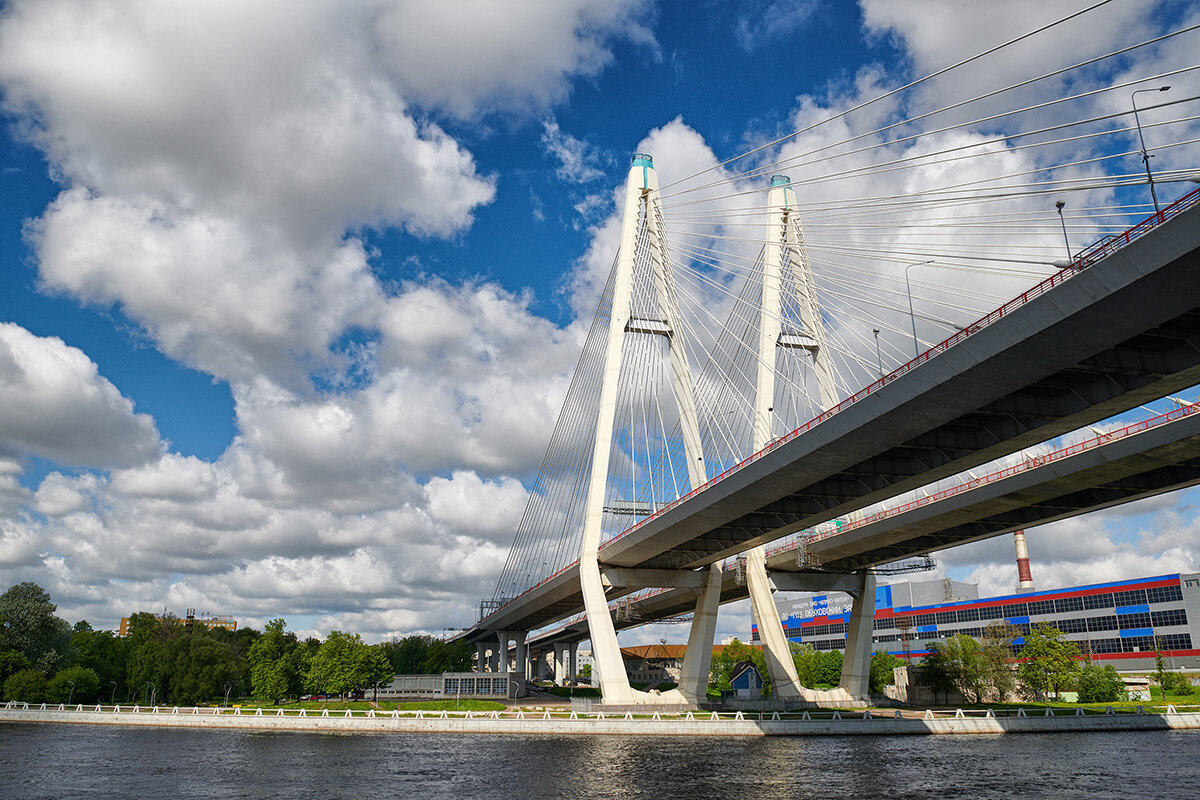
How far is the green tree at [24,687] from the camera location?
69.9m

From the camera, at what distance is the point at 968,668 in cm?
6938

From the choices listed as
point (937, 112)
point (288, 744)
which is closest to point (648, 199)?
point (937, 112)

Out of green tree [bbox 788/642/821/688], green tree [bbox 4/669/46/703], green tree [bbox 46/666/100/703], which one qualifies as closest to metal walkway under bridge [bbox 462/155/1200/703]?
green tree [bbox 788/642/821/688]

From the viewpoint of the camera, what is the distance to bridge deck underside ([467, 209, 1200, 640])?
21.6 metres

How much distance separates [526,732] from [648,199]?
117ft

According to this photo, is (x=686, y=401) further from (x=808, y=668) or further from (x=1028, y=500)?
(x=808, y=668)

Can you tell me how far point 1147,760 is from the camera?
3488 cm

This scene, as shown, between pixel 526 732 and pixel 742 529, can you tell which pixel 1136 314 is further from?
pixel 526 732

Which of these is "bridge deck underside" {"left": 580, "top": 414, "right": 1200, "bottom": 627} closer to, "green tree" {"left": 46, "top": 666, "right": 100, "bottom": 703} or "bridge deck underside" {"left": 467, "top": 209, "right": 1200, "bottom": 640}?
"bridge deck underside" {"left": 467, "top": 209, "right": 1200, "bottom": 640}

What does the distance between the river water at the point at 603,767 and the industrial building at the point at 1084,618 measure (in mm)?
51115

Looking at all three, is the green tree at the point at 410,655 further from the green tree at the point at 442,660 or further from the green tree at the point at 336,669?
the green tree at the point at 336,669

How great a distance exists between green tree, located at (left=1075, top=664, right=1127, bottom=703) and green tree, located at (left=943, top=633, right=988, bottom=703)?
701 cm

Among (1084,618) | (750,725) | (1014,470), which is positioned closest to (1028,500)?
(1014,470)

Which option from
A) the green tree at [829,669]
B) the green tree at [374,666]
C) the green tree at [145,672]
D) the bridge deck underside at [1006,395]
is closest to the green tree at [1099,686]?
the bridge deck underside at [1006,395]
